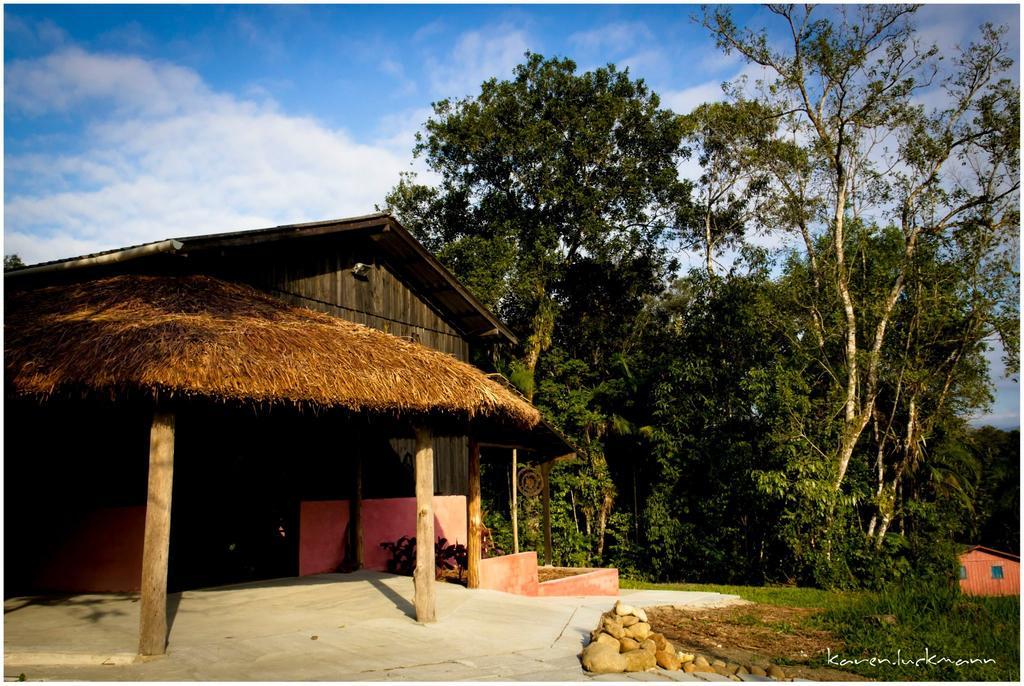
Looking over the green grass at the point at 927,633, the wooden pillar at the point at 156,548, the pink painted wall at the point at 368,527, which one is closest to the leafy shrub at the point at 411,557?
the pink painted wall at the point at 368,527

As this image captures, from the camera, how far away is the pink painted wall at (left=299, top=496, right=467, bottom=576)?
1179 cm

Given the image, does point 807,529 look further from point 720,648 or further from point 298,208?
point 298,208

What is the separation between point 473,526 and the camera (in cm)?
1126

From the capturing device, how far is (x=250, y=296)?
32.0 ft

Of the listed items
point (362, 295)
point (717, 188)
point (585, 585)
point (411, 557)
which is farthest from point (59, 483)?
point (717, 188)

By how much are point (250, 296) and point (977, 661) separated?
29.8ft

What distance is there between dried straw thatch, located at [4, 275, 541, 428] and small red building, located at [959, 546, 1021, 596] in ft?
60.8

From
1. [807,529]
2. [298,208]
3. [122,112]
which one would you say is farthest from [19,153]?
[807,529]

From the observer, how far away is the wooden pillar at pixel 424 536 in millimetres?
8297

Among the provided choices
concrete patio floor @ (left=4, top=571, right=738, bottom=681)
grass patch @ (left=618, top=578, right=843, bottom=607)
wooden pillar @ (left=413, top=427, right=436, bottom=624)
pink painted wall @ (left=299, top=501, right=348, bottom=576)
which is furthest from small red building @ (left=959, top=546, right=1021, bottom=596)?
wooden pillar @ (left=413, top=427, right=436, bottom=624)

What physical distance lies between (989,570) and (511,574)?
1738 centimetres

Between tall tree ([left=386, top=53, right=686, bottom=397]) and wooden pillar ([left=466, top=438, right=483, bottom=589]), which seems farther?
tall tree ([left=386, top=53, right=686, bottom=397])

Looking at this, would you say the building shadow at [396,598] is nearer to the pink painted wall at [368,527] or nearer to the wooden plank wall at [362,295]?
the pink painted wall at [368,527]

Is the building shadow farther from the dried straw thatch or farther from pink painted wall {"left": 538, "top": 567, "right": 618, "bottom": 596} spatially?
pink painted wall {"left": 538, "top": 567, "right": 618, "bottom": 596}
